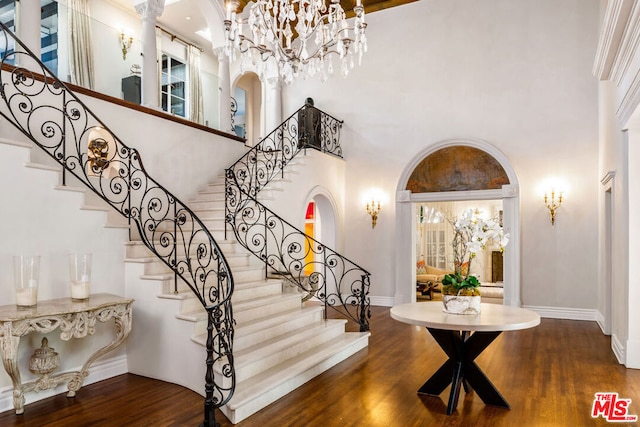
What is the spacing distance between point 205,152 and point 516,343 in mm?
5746

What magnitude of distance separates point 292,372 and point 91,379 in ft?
6.42

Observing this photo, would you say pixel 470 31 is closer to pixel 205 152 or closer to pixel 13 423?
pixel 205 152

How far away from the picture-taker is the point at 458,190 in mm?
8867

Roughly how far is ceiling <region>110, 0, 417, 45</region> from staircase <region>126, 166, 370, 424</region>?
6075 millimetres

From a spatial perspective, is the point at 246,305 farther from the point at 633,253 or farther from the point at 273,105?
the point at 273,105

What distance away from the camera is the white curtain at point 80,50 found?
315 inches

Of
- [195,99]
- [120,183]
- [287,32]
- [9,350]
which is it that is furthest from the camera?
[195,99]

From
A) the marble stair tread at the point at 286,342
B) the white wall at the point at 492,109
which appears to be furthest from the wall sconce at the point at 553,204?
the marble stair tread at the point at 286,342

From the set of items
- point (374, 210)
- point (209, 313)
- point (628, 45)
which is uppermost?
point (628, 45)

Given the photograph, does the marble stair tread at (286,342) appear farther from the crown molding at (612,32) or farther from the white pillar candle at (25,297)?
the crown molding at (612,32)

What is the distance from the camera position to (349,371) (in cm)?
499

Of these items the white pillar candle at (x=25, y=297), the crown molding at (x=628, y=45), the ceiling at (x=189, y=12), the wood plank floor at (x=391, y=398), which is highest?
the ceiling at (x=189, y=12)

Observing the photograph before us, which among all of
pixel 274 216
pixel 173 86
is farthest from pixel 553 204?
pixel 173 86

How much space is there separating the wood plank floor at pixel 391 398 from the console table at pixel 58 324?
0.63 ft
